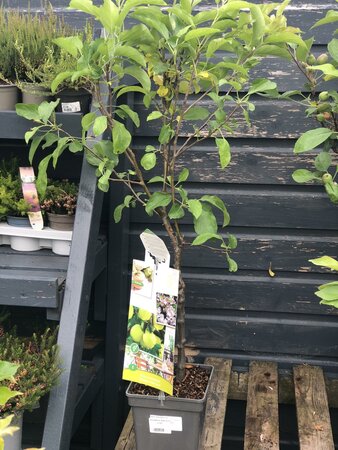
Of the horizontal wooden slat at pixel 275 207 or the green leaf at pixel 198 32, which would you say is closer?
the green leaf at pixel 198 32

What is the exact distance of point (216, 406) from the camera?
244cm

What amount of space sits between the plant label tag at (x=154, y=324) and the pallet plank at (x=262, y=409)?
0.43 metres

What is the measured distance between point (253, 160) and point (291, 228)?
1.06ft

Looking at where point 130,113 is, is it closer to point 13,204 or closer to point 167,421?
point 13,204

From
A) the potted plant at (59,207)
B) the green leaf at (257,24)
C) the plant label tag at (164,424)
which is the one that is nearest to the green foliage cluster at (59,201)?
the potted plant at (59,207)

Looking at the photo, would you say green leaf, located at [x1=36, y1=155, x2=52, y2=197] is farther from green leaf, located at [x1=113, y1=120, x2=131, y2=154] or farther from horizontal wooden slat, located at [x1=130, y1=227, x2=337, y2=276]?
horizontal wooden slat, located at [x1=130, y1=227, x2=337, y2=276]

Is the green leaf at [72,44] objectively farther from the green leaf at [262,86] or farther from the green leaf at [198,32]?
the green leaf at [262,86]

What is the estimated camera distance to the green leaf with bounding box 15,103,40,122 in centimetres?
198

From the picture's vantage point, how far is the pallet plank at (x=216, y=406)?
221 cm

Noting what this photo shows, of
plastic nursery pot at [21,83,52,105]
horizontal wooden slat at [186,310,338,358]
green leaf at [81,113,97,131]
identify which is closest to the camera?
green leaf at [81,113,97,131]

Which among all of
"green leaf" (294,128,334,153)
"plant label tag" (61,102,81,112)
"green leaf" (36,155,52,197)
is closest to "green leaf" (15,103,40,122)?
"green leaf" (36,155,52,197)

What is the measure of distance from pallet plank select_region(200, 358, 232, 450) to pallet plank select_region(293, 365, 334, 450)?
27 cm

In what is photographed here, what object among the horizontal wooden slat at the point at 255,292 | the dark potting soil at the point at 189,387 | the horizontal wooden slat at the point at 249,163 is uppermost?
A: the horizontal wooden slat at the point at 249,163

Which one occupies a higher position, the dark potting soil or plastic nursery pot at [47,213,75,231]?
plastic nursery pot at [47,213,75,231]
